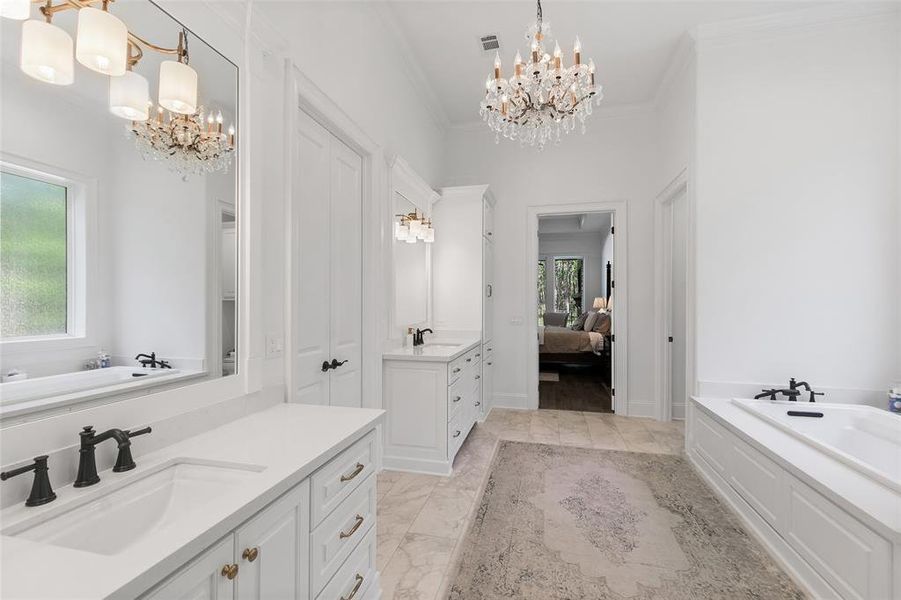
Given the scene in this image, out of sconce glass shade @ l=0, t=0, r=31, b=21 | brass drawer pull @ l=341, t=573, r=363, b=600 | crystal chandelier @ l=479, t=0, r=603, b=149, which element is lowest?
brass drawer pull @ l=341, t=573, r=363, b=600

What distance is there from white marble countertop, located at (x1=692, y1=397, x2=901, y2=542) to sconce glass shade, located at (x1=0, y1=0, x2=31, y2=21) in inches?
119

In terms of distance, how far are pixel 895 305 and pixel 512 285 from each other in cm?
317

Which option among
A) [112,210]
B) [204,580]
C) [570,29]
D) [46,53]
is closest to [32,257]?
[112,210]

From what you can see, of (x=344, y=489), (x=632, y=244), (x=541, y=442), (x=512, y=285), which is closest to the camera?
(x=344, y=489)

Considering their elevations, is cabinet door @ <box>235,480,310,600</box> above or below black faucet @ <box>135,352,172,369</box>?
below

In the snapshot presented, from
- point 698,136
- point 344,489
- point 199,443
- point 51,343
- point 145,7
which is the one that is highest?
point 698,136

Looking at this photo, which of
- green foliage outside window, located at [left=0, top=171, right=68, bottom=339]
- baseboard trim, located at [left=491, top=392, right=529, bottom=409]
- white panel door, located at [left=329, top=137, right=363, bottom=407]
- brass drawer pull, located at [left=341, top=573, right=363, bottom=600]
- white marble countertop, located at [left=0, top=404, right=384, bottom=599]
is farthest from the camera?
baseboard trim, located at [left=491, top=392, right=529, bottom=409]

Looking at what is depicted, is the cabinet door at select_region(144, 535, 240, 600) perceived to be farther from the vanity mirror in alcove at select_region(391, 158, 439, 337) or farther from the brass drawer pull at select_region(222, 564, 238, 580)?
the vanity mirror in alcove at select_region(391, 158, 439, 337)

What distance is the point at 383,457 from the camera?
9.86 feet

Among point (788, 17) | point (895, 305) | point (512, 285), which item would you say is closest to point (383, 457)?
point (512, 285)

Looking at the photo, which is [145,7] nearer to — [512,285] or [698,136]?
[698,136]

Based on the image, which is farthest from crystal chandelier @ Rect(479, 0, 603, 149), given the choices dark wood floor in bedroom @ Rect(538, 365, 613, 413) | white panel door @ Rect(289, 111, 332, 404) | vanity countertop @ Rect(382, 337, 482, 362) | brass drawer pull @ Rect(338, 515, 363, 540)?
dark wood floor in bedroom @ Rect(538, 365, 613, 413)

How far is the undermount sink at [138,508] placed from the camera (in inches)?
33.5

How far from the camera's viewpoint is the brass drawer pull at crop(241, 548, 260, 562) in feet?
3.01
